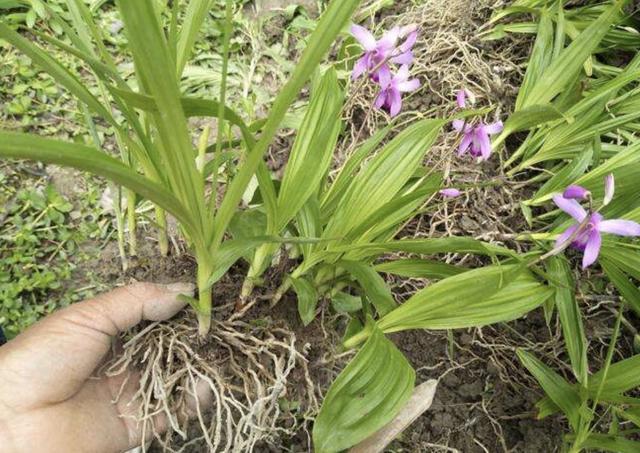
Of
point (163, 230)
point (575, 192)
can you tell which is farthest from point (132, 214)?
point (575, 192)

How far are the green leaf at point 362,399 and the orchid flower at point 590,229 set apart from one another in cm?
29

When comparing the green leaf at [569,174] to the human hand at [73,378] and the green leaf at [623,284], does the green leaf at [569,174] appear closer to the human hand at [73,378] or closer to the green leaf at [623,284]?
the green leaf at [623,284]

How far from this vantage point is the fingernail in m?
0.88

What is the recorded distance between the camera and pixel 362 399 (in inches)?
30.6

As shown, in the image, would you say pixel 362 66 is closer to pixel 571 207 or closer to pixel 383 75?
pixel 383 75

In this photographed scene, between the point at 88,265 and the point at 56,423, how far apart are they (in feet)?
1.45

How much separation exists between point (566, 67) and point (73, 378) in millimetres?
1273

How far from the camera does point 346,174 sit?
0.96 m

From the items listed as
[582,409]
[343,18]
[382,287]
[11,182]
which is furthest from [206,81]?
[582,409]

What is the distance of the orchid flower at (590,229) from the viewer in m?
0.70

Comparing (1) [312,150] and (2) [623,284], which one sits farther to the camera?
(2) [623,284]

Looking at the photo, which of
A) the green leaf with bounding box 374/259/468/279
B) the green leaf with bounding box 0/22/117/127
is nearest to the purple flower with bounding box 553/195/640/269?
the green leaf with bounding box 374/259/468/279

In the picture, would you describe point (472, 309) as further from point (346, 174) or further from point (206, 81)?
point (206, 81)

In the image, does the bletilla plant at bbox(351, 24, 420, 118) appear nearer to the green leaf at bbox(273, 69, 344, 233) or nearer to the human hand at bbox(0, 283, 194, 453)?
the green leaf at bbox(273, 69, 344, 233)
